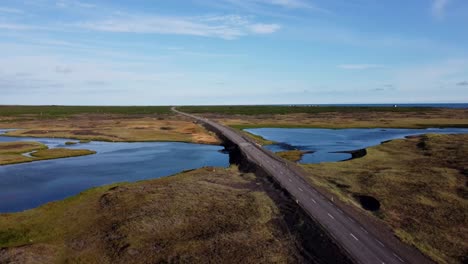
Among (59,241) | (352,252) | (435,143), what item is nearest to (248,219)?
(352,252)

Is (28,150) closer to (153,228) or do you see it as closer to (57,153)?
(57,153)

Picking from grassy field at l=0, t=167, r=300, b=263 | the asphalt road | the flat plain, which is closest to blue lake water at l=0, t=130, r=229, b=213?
the flat plain

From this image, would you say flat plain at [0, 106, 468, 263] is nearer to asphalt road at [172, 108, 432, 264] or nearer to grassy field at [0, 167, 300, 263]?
grassy field at [0, 167, 300, 263]

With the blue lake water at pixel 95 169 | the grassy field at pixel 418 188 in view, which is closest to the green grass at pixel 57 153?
the blue lake water at pixel 95 169

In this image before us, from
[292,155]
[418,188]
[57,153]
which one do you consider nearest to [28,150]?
[57,153]

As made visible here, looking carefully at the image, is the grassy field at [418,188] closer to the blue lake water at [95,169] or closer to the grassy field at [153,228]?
the grassy field at [153,228]
